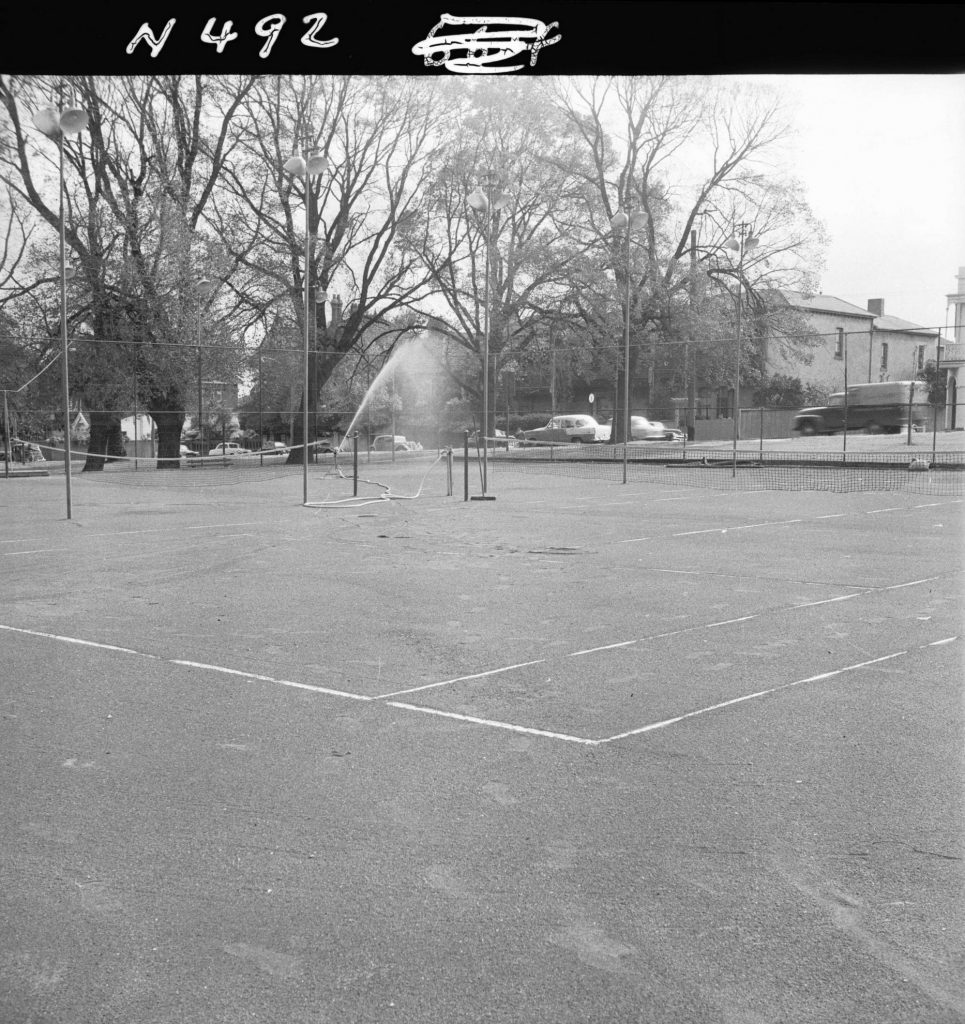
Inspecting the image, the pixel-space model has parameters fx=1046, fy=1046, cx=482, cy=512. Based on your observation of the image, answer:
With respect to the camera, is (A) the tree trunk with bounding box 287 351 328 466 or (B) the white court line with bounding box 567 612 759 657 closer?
(B) the white court line with bounding box 567 612 759 657

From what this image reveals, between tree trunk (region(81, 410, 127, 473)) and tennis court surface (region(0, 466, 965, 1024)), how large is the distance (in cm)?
1768

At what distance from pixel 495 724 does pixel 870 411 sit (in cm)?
2251

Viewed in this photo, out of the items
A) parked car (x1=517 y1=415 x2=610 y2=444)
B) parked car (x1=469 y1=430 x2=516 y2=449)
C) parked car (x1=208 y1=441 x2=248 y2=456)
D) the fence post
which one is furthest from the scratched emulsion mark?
parked car (x1=517 y1=415 x2=610 y2=444)

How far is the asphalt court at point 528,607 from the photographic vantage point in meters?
4.47

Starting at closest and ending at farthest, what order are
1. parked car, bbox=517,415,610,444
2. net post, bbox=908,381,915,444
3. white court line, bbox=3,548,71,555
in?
white court line, bbox=3,548,71,555 → net post, bbox=908,381,915,444 → parked car, bbox=517,415,610,444

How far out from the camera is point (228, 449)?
2634cm

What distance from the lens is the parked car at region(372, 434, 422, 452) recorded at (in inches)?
1189

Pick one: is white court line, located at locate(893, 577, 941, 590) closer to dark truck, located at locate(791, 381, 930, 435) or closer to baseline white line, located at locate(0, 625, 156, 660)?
baseline white line, located at locate(0, 625, 156, 660)

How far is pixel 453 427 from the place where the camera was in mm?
31375

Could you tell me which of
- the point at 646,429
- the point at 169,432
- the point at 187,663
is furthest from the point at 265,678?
the point at 646,429

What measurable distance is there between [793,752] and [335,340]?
86.0ft

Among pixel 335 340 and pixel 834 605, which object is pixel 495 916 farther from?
pixel 335 340

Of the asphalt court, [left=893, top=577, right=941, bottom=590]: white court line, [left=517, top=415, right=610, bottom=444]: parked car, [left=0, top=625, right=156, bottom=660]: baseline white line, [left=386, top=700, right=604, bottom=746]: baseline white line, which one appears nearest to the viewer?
[left=386, top=700, right=604, bottom=746]: baseline white line

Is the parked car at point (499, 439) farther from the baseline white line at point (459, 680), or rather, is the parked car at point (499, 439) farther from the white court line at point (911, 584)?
the baseline white line at point (459, 680)
